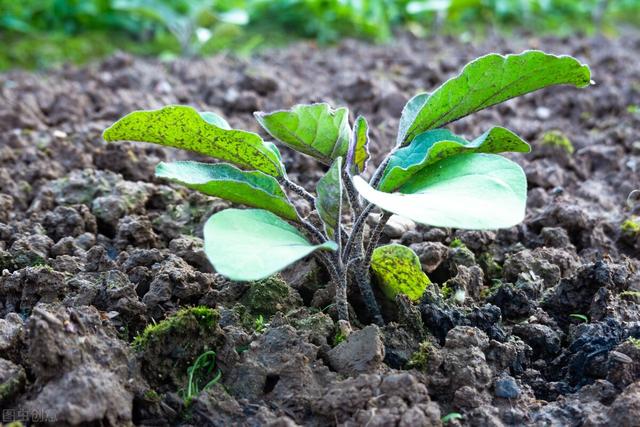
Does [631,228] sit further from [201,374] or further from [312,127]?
[201,374]

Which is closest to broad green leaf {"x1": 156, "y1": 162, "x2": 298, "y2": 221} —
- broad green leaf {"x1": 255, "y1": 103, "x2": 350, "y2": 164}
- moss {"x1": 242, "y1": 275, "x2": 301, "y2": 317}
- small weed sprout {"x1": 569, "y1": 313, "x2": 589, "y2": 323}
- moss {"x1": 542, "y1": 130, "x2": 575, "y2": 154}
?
broad green leaf {"x1": 255, "y1": 103, "x2": 350, "y2": 164}

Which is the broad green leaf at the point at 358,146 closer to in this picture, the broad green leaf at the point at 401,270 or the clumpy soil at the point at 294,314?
the broad green leaf at the point at 401,270

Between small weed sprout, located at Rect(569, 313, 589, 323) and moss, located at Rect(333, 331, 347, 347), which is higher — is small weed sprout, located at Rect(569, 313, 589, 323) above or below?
above

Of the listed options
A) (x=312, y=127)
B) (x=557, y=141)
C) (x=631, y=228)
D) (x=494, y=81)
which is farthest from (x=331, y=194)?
(x=557, y=141)

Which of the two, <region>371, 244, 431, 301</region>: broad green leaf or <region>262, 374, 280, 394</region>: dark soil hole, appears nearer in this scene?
<region>262, 374, 280, 394</region>: dark soil hole

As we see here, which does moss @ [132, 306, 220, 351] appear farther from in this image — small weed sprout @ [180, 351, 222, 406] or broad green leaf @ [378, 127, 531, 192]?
broad green leaf @ [378, 127, 531, 192]

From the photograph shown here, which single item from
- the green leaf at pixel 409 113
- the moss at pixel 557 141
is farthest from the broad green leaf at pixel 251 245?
the moss at pixel 557 141

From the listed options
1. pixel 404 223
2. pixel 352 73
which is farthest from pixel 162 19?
pixel 404 223
